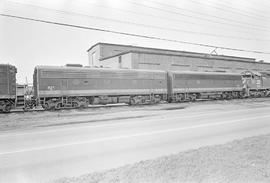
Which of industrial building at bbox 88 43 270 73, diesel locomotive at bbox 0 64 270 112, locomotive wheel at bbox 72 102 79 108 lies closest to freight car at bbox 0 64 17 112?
diesel locomotive at bbox 0 64 270 112

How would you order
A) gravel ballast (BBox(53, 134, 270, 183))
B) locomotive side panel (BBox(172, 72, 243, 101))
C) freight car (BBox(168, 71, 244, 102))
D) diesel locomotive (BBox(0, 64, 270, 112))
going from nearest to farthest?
gravel ballast (BBox(53, 134, 270, 183)) < diesel locomotive (BBox(0, 64, 270, 112)) < freight car (BBox(168, 71, 244, 102)) < locomotive side panel (BBox(172, 72, 243, 101))

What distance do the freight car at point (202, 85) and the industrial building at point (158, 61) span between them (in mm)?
12818

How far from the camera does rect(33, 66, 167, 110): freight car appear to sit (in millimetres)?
19656

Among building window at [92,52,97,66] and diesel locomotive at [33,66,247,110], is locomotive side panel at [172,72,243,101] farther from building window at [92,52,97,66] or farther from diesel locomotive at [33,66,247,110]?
building window at [92,52,97,66]

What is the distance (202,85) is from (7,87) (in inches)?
838

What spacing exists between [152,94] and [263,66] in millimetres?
54835

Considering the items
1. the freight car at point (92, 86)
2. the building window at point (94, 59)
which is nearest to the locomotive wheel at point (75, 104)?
the freight car at point (92, 86)

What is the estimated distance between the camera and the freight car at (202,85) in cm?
2722

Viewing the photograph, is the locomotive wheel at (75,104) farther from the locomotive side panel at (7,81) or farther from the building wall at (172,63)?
the building wall at (172,63)

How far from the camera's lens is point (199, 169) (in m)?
5.12

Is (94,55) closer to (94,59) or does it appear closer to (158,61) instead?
(94,59)

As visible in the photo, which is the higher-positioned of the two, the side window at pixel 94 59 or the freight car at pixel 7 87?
the side window at pixel 94 59

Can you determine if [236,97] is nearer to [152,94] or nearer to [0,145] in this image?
[152,94]

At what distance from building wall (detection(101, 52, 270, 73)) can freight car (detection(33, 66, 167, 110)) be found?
46.8ft
